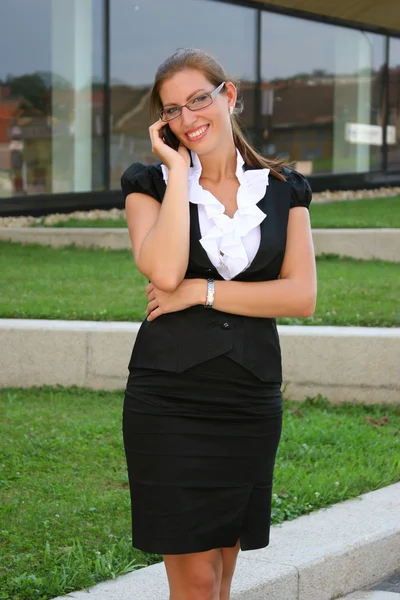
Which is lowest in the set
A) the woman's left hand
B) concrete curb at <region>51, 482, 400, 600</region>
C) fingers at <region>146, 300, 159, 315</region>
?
concrete curb at <region>51, 482, 400, 600</region>

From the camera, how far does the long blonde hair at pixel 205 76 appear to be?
10.4 ft

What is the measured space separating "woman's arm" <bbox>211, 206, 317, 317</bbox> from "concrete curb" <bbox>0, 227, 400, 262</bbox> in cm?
885

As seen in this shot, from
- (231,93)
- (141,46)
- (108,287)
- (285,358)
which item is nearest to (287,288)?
(231,93)

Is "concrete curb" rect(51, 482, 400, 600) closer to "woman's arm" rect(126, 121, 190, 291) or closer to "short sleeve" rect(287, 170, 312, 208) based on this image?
"woman's arm" rect(126, 121, 190, 291)

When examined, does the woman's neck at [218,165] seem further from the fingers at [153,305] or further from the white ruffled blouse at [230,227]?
the fingers at [153,305]

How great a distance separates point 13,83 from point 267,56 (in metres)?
5.09

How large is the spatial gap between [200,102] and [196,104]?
0.6 inches

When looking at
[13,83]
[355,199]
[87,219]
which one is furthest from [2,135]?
[355,199]

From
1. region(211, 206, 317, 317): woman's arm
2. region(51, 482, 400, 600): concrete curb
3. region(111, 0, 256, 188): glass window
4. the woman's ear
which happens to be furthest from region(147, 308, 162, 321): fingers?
region(111, 0, 256, 188): glass window

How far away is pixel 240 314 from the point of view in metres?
3.11

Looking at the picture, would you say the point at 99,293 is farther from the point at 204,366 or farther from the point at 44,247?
the point at 204,366

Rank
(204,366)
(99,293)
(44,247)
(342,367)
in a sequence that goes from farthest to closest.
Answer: (44,247) → (99,293) → (342,367) → (204,366)

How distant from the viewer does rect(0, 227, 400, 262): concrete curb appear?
39.7 feet

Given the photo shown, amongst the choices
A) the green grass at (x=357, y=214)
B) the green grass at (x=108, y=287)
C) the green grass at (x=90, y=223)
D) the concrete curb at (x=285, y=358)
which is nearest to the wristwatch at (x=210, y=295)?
the concrete curb at (x=285, y=358)
